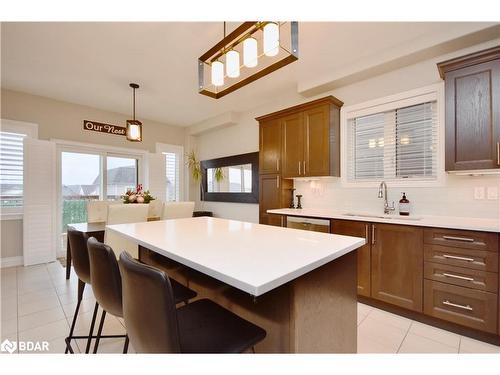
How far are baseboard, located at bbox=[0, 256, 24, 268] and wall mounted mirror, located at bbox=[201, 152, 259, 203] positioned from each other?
3253 millimetres

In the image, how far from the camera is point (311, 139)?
3.14m

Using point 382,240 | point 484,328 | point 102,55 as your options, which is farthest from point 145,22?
point 484,328

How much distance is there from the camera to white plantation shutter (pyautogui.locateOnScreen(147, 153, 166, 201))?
5086 millimetres

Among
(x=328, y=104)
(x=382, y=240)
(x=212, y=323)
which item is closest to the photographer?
(x=212, y=323)

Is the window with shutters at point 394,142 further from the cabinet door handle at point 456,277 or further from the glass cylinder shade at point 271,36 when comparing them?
the glass cylinder shade at point 271,36

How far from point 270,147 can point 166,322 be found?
3105 millimetres

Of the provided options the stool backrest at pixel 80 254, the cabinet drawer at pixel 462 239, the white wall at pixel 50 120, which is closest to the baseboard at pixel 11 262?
the white wall at pixel 50 120

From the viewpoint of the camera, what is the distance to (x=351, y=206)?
3137mm

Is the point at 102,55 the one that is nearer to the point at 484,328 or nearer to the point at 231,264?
the point at 231,264

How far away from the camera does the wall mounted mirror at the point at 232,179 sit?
171 inches

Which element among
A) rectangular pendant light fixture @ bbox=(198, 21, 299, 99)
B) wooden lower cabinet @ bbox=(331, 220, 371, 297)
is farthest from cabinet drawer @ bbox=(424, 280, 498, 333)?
rectangular pendant light fixture @ bbox=(198, 21, 299, 99)

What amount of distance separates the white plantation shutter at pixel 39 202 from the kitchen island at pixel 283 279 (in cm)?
329

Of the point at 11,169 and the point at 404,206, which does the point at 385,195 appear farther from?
the point at 11,169

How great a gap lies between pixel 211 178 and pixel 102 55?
3.08 m
